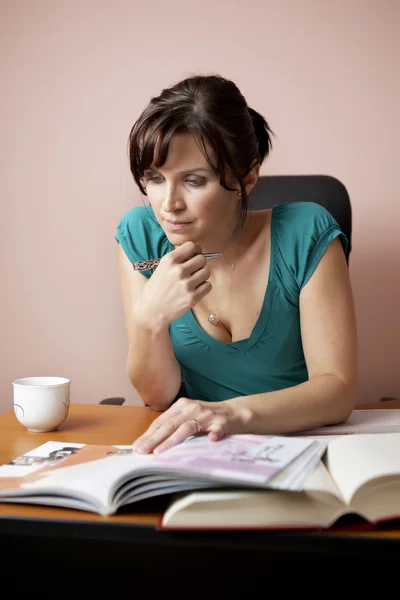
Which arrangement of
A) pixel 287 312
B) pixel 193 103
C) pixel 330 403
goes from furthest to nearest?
pixel 287 312 < pixel 193 103 < pixel 330 403

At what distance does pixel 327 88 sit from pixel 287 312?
3.27 ft

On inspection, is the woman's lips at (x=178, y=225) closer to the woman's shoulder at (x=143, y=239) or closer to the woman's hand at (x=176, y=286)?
the woman's hand at (x=176, y=286)

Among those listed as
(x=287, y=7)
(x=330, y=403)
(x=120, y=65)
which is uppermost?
(x=287, y=7)

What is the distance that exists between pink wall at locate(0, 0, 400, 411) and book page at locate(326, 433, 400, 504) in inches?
53.7

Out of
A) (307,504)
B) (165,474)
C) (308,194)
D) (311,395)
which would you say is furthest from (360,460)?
(308,194)

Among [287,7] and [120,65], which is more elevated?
[287,7]

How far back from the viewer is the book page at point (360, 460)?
595 mm

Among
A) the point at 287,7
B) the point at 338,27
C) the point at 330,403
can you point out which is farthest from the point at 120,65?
the point at 330,403

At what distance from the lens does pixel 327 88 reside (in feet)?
6.51

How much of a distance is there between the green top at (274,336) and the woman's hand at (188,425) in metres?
0.39

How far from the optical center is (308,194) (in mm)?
1599

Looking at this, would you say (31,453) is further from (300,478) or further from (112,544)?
(300,478)

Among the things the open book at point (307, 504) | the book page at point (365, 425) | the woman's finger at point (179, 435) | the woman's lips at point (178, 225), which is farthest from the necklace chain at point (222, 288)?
the open book at point (307, 504)

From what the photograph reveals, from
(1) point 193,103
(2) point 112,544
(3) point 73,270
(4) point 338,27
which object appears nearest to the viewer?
(2) point 112,544
